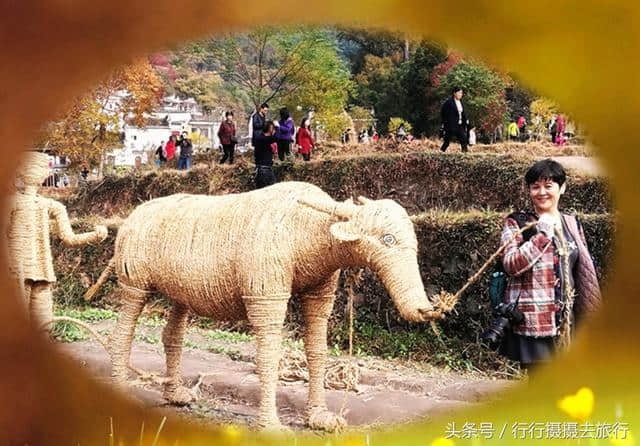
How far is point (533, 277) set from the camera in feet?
5.38

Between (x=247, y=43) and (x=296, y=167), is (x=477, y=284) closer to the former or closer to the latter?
(x=296, y=167)

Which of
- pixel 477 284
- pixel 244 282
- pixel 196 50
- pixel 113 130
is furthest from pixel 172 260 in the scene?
pixel 477 284

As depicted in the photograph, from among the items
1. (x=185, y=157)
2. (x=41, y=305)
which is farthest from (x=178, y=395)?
(x=185, y=157)

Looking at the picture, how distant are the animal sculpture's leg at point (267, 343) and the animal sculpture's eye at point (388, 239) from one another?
0.19 meters

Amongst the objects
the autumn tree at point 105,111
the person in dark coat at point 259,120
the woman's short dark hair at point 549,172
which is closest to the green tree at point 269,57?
the person in dark coat at point 259,120

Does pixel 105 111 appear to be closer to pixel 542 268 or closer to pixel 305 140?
pixel 305 140

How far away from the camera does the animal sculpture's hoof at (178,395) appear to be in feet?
5.29

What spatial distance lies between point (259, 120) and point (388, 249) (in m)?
→ 0.37

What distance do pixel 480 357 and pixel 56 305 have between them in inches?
30.3

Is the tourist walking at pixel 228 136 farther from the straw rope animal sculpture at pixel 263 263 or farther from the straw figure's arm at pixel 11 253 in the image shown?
the straw figure's arm at pixel 11 253

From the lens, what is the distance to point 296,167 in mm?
1614

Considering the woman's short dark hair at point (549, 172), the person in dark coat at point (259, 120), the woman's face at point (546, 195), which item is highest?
the person in dark coat at point (259, 120)

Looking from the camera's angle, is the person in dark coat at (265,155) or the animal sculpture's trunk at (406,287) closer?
the animal sculpture's trunk at (406,287)

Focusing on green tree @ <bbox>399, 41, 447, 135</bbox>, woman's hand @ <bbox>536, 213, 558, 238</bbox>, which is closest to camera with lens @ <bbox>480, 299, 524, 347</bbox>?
woman's hand @ <bbox>536, 213, 558, 238</bbox>
